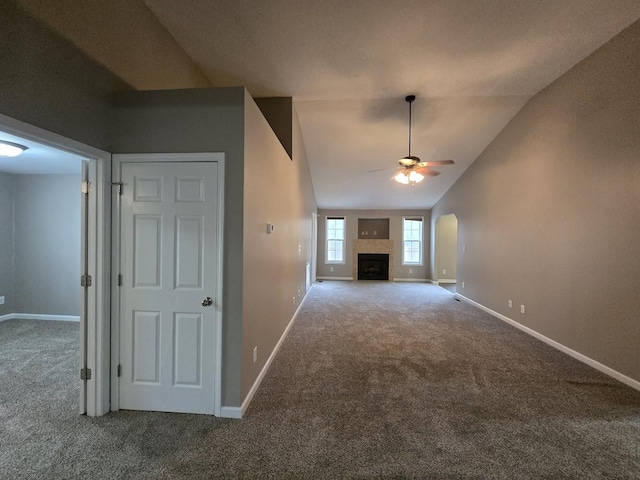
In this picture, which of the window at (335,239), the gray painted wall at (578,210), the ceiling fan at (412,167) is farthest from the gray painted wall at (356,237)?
the ceiling fan at (412,167)

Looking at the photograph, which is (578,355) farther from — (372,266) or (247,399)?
(372,266)

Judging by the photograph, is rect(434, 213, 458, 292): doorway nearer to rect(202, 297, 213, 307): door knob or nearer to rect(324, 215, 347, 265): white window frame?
rect(324, 215, 347, 265): white window frame

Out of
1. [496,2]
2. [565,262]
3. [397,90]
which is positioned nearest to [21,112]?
[496,2]

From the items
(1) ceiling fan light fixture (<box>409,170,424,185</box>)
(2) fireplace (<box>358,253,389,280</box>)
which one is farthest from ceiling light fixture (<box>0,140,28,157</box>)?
(2) fireplace (<box>358,253,389,280</box>)

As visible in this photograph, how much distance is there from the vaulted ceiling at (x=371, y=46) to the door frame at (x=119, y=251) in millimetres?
765

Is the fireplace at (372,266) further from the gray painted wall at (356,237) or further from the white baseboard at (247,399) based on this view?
the white baseboard at (247,399)

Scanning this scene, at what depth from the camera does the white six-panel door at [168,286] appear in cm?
222

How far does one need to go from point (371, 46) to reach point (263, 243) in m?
2.36

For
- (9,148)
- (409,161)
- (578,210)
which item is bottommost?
(578,210)

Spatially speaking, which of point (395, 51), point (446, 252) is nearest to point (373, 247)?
point (446, 252)

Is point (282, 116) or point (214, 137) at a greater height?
point (282, 116)

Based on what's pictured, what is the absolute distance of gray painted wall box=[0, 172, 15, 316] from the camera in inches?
177

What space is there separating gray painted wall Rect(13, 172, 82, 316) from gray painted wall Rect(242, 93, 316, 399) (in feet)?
11.4

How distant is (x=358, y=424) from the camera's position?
215 cm
